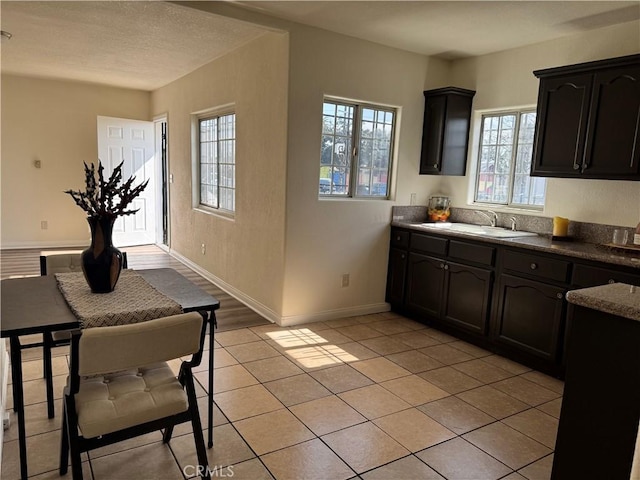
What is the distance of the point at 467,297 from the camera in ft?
12.2

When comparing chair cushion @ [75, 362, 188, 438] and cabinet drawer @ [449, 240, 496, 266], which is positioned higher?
cabinet drawer @ [449, 240, 496, 266]

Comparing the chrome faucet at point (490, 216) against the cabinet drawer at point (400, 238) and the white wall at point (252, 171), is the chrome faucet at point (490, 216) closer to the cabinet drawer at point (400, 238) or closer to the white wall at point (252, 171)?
the cabinet drawer at point (400, 238)

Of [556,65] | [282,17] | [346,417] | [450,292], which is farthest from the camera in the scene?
[450,292]

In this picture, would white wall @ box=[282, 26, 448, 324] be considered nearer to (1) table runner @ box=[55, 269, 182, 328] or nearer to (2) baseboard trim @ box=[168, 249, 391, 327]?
(2) baseboard trim @ box=[168, 249, 391, 327]

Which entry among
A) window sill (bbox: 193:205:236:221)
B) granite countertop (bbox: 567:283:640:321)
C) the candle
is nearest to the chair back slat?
granite countertop (bbox: 567:283:640:321)

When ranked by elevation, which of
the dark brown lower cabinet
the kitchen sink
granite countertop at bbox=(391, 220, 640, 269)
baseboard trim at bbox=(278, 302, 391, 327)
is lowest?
baseboard trim at bbox=(278, 302, 391, 327)

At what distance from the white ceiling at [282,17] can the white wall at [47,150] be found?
69.2 inches

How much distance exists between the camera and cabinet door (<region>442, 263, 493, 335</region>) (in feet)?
11.8

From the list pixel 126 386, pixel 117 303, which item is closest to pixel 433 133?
pixel 117 303

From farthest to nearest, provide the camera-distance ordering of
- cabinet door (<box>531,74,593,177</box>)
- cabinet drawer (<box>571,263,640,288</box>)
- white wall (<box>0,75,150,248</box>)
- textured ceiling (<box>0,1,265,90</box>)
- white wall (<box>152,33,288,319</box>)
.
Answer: white wall (<box>0,75,150,248</box>)
white wall (<box>152,33,288,319</box>)
textured ceiling (<box>0,1,265,90</box>)
cabinet door (<box>531,74,593,177</box>)
cabinet drawer (<box>571,263,640,288</box>)

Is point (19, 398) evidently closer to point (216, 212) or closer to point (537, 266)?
point (537, 266)

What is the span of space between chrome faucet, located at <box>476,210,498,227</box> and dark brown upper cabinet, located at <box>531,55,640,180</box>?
690mm

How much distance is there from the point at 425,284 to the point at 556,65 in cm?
209

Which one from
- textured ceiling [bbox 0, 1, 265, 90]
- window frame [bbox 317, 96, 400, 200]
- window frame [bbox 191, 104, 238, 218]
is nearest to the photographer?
textured ceiling [bbox 0, 1, 265, 90]
